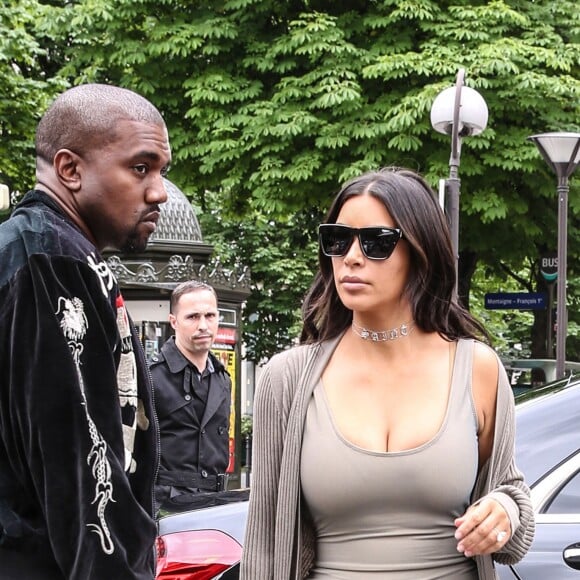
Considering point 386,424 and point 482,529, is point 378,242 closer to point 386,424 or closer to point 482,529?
point 386,424

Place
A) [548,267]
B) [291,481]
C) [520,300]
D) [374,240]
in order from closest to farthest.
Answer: [291,481]
[374,240]
[548,267]
[520,300]

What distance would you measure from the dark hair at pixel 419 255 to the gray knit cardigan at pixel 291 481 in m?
0.10

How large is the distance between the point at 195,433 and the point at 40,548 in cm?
475

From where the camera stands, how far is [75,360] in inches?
85.0

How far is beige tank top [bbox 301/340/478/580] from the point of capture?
2.72 meters

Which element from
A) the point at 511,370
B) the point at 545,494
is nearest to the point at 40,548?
the point at 545,494

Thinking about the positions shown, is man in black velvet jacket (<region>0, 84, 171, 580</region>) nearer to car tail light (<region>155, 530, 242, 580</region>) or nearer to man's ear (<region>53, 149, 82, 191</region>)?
man's ear (<region>53, 149, 82, 191</region>)

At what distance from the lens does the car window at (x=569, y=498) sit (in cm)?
392

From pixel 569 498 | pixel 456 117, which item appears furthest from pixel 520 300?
pixel 569 498

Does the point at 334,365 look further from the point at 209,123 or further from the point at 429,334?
the point at 209,123

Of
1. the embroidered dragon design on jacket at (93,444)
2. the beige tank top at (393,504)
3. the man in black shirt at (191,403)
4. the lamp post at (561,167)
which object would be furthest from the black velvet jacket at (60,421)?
the lamp post at (561,167)

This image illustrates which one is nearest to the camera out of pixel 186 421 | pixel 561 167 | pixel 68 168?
pixel 68 168

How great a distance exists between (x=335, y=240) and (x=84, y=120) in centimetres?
82

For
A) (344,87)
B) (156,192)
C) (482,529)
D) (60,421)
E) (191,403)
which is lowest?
(191,403)
